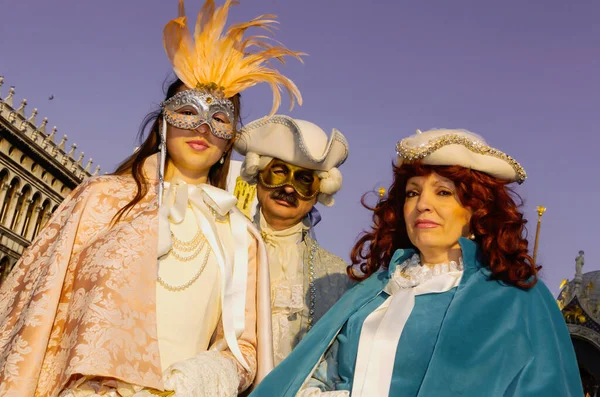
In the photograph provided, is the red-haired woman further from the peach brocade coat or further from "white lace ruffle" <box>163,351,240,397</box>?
the peach brocade coat

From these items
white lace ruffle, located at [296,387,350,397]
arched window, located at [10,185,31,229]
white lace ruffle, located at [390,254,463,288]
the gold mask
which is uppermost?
arched window, located at [10,185,31,229]

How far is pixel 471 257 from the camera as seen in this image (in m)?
3.33

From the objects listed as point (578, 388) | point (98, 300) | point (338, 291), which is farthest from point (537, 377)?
point (338, 291)

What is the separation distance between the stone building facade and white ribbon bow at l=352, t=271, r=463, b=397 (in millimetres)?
28933

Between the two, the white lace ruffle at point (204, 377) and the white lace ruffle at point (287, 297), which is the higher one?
the white lace ruffle at point (287, 297)

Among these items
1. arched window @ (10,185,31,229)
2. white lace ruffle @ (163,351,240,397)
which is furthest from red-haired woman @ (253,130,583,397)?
arched window @ (10,185,31,229)

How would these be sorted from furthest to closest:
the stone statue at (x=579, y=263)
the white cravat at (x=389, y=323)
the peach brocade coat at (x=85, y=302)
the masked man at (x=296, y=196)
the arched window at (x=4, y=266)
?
the stone statue at (x=579, y=263)
the arched window at (x=4, y=266)
the masked man at (x=296, y=196)
the white cravat at (x=389, y=323)
the peach brocade coat at (x=85, y=302)

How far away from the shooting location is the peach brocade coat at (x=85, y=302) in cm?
303

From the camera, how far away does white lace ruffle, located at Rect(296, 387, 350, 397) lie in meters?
3.15

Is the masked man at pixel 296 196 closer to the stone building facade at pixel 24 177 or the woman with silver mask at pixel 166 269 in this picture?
the woman with silver mask at pixel 166 269

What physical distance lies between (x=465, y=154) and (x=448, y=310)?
0.85 metres

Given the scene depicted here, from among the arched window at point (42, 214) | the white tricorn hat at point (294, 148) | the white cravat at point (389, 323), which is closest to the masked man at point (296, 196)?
the white tricorn hat at point (294, 148)

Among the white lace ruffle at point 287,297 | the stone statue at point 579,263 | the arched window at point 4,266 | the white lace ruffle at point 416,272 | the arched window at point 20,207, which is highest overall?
the stone statue at point 579,263

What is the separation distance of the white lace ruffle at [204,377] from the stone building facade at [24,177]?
28.6 m
